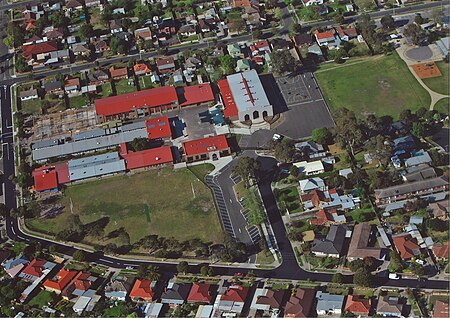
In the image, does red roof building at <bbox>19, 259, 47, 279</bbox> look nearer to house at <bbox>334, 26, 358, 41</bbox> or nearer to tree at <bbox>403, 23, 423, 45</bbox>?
house at <bbox>334, 26, 358, 41</bbox>

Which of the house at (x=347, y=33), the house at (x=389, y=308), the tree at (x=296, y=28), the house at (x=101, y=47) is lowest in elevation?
the house at (x=389, y=308)

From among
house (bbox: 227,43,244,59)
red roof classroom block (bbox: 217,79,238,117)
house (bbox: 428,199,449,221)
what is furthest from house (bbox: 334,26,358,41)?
house (bbox: 428,199,449,221)

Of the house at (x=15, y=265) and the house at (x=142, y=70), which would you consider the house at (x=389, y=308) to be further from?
the house at (x=142, y=70)

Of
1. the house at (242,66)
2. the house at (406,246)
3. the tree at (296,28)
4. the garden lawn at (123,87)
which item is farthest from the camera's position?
the tree at (296,28)

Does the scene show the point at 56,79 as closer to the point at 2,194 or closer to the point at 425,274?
the point at 2,194

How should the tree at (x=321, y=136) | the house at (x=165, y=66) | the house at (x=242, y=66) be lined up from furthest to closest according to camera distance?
the house at (x=165, y=66)
the house at (x=242, y=66)
the tree at (x=321, y=136)

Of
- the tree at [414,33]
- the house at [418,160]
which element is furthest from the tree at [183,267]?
the tree at [414,33]

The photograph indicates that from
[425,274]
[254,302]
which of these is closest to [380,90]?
[425,274]
